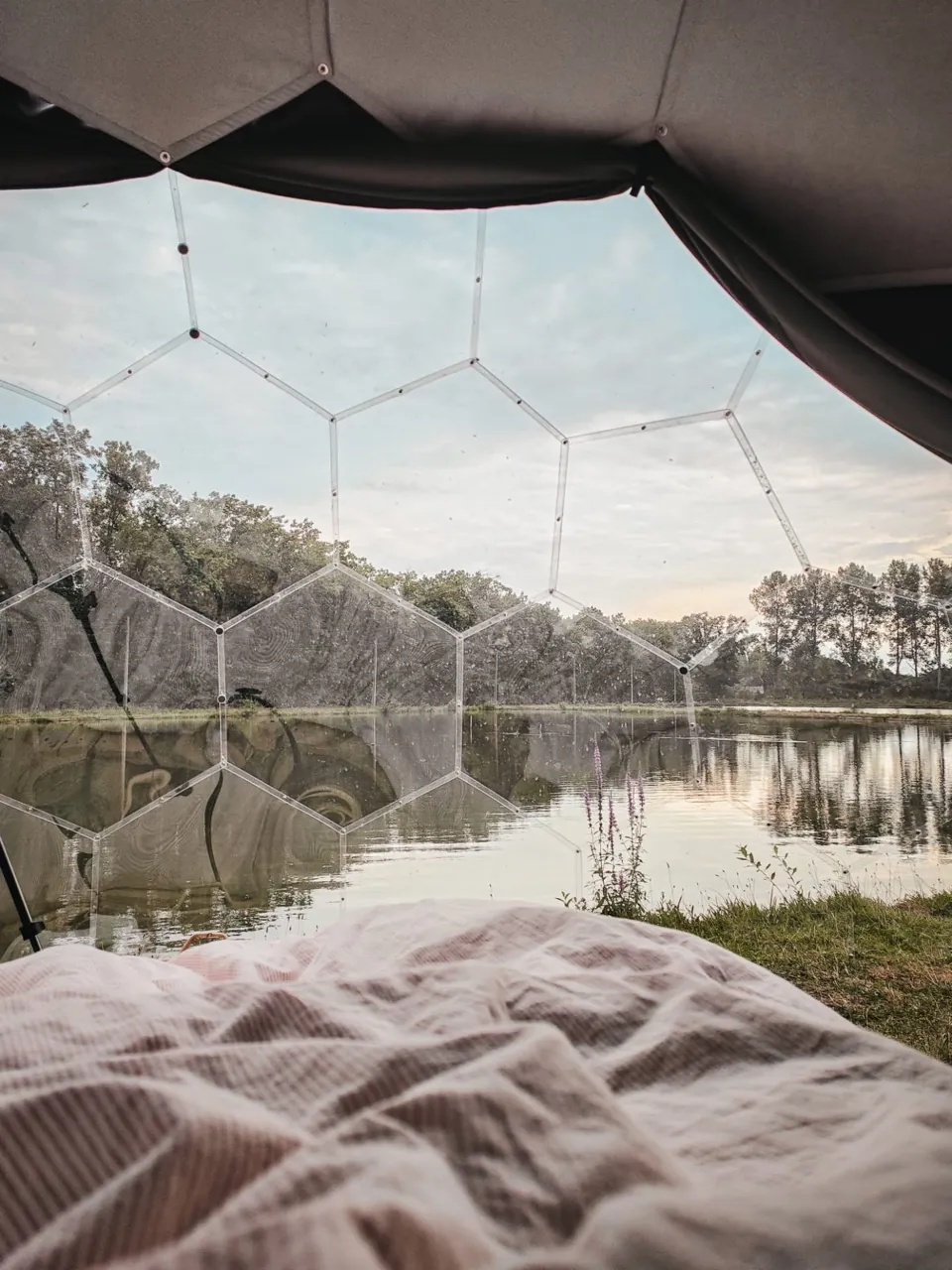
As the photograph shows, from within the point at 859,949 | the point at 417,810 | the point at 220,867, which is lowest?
the point at 859,949

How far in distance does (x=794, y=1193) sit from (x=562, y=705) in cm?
243

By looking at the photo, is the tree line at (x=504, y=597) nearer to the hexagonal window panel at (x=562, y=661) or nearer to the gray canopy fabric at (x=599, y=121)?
the hexagonal window panel at (x=562, y=661)

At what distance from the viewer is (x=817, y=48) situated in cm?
196

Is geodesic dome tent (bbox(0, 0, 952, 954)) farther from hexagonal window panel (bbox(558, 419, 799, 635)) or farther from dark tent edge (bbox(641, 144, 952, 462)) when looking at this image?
dark tent edge (bbox(641, 144, 952, 462))

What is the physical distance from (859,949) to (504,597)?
155 cm

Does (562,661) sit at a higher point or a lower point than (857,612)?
lower

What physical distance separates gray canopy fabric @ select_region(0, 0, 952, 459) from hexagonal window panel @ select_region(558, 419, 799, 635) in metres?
0.76

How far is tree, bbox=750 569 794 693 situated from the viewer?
120 inches

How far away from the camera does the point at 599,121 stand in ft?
7.66

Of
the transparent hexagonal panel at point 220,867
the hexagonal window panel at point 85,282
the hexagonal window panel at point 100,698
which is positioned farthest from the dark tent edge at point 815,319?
the transparent hexagonal panel at point 220,867

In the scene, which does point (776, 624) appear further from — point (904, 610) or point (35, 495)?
point (35, 495)

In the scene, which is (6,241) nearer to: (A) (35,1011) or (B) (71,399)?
(B) (71,399)

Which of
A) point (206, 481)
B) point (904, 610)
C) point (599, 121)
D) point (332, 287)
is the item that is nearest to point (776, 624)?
point (904, 610)

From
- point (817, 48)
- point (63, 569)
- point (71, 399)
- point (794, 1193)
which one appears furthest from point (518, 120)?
point (794, 1193)
